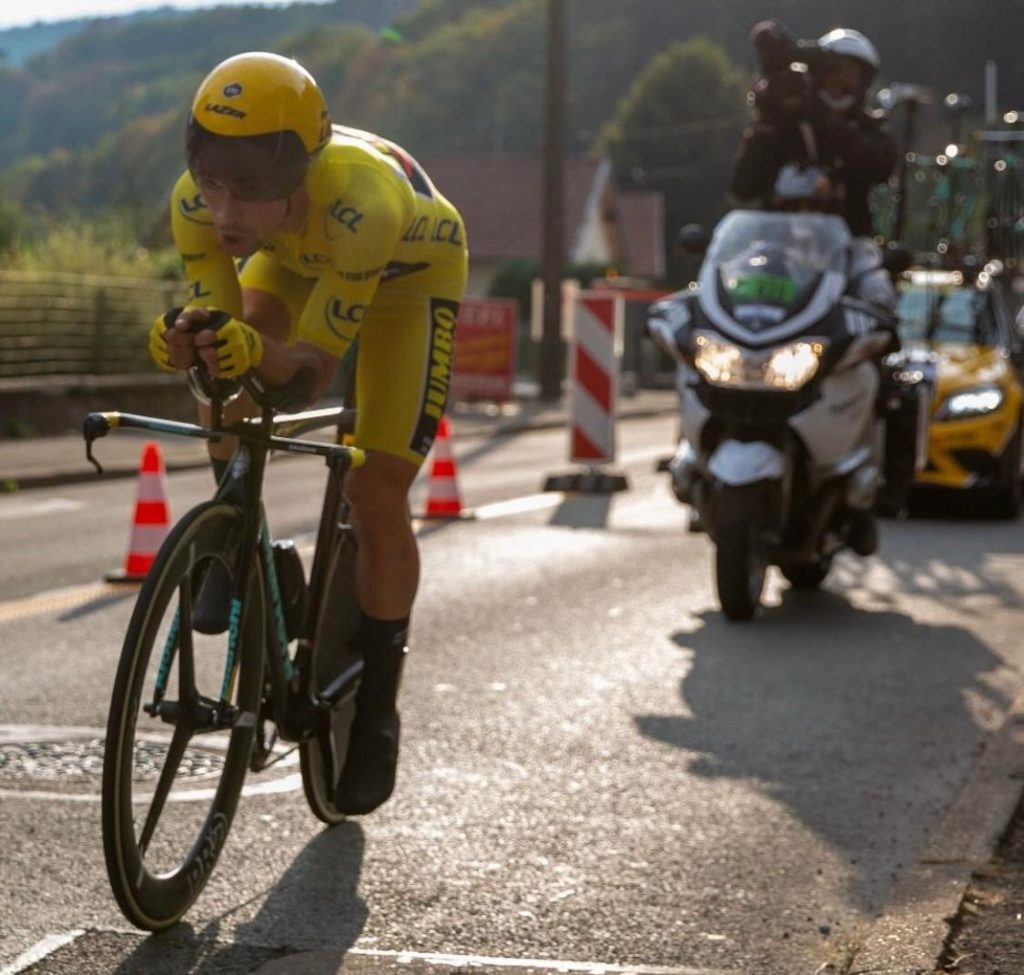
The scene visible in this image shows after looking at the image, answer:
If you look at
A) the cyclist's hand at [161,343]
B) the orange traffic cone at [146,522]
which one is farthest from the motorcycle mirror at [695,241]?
the cyclist's hand at [161,343]

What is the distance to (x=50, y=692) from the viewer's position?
7078 millimetres

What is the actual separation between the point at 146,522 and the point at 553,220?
26.9 meters

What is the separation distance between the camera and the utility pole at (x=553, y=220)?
3631 cm

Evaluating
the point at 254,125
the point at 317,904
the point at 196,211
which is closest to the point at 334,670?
the point at 317,904

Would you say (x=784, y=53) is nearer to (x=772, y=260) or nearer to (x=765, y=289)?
(x=772, y=260)

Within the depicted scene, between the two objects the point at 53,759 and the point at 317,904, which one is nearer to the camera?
the point at 317,904

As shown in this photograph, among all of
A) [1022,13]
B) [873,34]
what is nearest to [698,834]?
[1022,13]

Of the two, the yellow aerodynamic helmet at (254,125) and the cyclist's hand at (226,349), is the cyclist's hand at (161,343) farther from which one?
the yellow aerodynamic helmet at (254,125)

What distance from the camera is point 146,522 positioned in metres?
10.3

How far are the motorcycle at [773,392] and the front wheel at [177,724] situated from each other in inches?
183

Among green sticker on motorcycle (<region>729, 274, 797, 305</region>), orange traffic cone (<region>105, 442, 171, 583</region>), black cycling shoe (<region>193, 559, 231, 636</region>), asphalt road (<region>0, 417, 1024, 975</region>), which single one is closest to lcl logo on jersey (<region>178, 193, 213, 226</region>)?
black cycling shoe (<region>193, 559, 231, 636</region>)

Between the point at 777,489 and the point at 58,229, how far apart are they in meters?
19.7

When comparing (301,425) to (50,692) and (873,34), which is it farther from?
(873,34)

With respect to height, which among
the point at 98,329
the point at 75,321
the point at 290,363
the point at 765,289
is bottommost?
the point at 98,329
